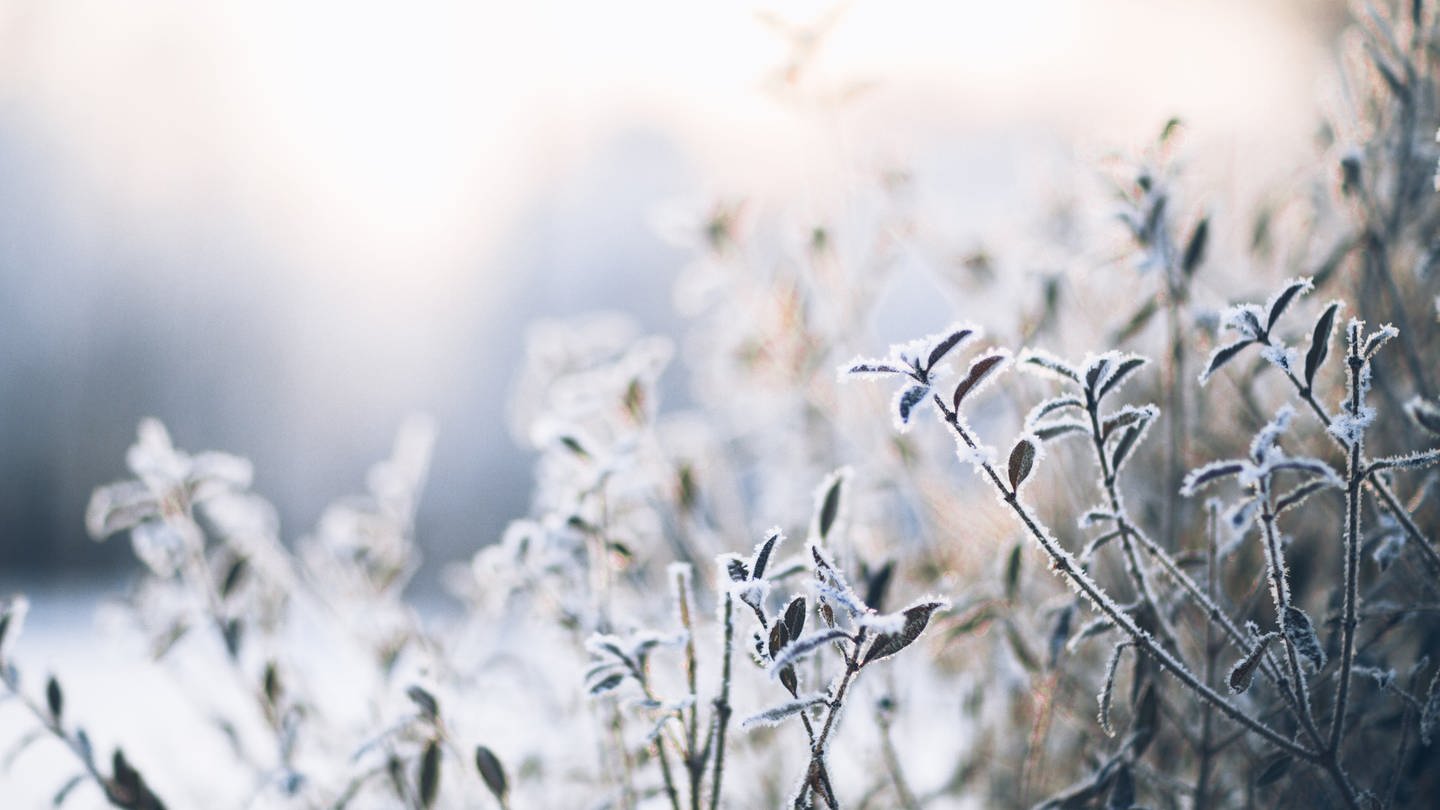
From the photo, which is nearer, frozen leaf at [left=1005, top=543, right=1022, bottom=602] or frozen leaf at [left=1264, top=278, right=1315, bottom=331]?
frozen leaf at [left=1264, top=278, right=1315, bottom=331]

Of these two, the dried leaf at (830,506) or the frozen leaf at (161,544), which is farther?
the frozen leaf at (161,544)

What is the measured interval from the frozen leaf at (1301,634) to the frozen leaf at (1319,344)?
0.72 feet

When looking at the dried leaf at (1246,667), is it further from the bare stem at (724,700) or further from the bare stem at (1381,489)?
the bare stem at (724,700)

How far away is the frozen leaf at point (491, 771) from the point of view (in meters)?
1.04

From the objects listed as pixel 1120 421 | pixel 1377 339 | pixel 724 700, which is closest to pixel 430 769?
pixel 724 700

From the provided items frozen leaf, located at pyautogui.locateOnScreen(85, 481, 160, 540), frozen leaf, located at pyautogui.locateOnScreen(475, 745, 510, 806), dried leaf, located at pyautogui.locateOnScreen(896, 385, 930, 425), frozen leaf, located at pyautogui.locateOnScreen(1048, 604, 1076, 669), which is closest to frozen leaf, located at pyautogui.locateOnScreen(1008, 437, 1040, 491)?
dried leaf, located at pyautogui.locateOnScreen(896, 385, 930, 425)

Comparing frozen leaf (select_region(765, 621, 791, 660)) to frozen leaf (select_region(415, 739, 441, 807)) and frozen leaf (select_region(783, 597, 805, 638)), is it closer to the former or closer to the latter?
frozen leaf (select_region(783, 597, 805, 638))

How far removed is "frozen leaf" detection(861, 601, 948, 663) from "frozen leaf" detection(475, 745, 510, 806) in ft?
1.54

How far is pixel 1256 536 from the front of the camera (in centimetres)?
152

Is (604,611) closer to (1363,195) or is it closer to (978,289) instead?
(978,289)

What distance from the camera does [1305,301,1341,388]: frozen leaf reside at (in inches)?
33.9

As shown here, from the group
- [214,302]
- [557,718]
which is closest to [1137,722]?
Result: [557,718]

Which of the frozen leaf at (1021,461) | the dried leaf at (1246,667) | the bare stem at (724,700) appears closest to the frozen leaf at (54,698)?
the bare stem at (724,700)

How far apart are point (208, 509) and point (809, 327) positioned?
119cm
